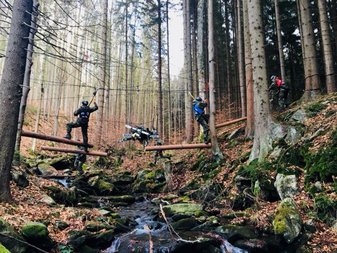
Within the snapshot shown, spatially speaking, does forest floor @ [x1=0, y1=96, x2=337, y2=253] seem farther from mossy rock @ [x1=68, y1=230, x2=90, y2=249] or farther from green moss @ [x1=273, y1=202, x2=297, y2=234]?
green moss @ [x1=273, y1=202, x2=297, y2=234]

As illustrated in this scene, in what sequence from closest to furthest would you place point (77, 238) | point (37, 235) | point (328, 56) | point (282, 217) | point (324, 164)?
point (37, 235), point (77, 238), point (282, 217), point (324, 164), point (328, 56)

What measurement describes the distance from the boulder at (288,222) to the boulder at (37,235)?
14.4 feet

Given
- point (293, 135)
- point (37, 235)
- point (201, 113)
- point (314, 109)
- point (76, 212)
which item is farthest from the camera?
point (201, 113)

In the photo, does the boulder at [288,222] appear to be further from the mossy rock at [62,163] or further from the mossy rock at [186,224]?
the mossy rock at [62,163]

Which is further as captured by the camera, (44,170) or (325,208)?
(44,170)

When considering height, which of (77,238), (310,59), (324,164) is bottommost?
(77,238)

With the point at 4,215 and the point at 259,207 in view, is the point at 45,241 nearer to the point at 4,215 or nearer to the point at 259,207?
the point at 4,215

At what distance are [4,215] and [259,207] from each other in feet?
18.3

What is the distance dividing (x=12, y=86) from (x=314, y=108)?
29.0ft

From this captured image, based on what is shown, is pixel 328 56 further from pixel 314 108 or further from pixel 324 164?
pixel 324 164

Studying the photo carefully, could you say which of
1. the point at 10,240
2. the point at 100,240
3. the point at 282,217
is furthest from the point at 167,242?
the point at 10,240

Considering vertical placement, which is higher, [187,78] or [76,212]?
[187,78]

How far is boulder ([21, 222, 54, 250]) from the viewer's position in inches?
209

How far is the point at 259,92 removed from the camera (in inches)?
383
